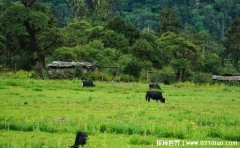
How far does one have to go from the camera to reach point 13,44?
59.7 meters

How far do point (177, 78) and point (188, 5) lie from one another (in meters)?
95.9

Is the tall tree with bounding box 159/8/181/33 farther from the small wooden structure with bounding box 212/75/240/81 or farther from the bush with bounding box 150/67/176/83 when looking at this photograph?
the bush with bounding box 150/67/176/83

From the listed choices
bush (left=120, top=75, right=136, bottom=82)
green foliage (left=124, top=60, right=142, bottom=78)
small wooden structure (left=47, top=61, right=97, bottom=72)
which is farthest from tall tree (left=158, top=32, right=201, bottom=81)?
small wooden structure (left=47, top=61, right=97, bottom=72)

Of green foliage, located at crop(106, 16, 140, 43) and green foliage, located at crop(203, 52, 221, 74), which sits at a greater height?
green foliage, located at crop(106, 16, 140, 43)

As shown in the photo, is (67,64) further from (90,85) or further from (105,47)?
(90,85)

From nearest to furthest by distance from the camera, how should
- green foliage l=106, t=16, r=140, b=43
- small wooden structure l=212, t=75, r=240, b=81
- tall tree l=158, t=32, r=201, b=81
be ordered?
small wooden structure l=212, t=75, r=240, b=81 < tall tree l=158, t=32, r=201, b=81 < green foliage l=106, t=16, r=140, b=43

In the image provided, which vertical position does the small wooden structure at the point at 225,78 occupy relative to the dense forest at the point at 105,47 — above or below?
below

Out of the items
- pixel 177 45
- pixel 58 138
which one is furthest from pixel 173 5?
pixel 58 138

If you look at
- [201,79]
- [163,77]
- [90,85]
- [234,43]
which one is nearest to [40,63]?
[163,77]

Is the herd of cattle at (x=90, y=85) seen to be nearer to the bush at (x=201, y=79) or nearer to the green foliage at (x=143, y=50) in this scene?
the bush at (x=201, y=79)

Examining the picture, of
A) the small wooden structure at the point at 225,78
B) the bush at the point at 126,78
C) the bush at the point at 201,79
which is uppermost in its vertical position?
the bush at the point at 126,78

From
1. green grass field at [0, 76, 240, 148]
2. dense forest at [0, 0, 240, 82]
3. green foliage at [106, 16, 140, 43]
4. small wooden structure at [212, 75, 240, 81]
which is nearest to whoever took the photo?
green grass field at [0, 76, 240, 148]

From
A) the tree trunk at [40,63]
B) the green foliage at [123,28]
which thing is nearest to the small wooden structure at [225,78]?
the green foliage at [123,28]

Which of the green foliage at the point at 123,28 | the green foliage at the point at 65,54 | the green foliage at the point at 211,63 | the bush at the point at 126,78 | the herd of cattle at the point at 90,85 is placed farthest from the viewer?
the green foliage at the point at 211,63
